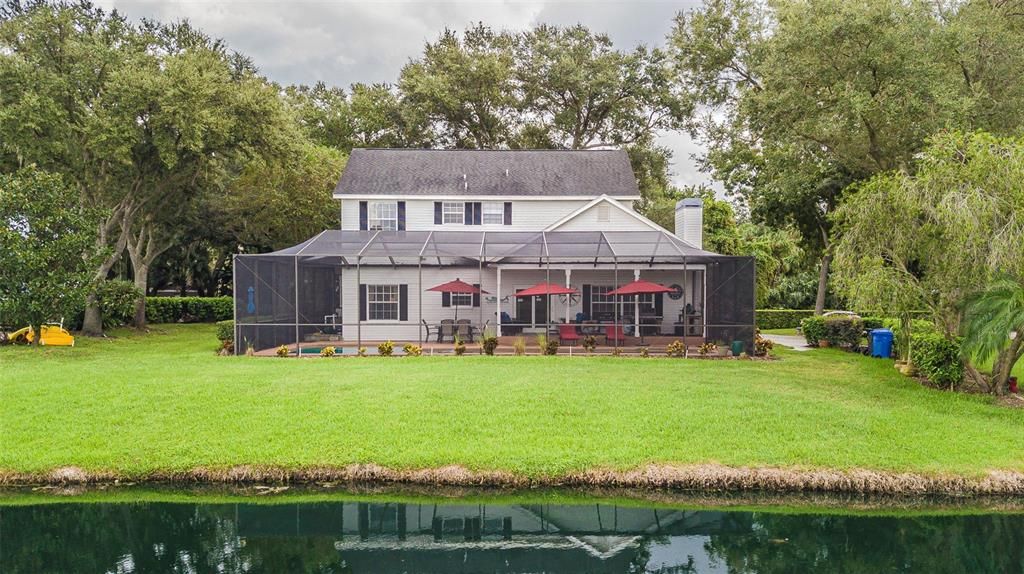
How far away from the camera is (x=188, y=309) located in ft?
93.8

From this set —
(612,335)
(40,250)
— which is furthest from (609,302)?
(40,250)

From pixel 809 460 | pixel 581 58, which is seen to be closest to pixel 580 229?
pixel 809 460

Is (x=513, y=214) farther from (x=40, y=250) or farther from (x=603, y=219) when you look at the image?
(x=40, y=250)

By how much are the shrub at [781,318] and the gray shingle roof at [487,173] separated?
965 cm

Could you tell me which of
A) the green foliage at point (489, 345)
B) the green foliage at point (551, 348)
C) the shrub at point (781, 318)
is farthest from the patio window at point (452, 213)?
the shrub at point (781, 318)

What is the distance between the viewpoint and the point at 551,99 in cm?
3472

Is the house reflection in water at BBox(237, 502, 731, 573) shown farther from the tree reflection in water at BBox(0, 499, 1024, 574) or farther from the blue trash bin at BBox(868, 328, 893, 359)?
the blue trash bin at BBox(868, 328, 893, 359)

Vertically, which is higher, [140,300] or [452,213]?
[452,213]

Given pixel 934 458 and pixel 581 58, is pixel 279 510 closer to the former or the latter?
pixel 934 458

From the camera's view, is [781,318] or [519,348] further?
[781,318]

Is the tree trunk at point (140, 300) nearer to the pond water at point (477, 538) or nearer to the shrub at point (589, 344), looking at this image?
the shrub at point (589, 344)

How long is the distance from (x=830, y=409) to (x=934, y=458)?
189 cm

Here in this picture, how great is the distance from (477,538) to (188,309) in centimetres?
2609

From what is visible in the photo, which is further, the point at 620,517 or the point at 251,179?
the point at 251,179
